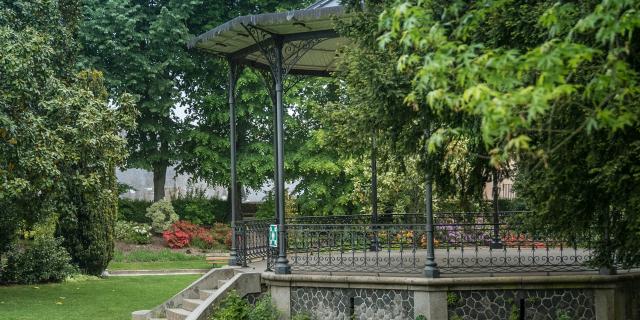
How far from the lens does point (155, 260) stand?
27969 millimetres

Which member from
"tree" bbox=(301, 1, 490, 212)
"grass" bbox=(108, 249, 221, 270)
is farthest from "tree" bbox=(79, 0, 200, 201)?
"tree" bbox=(301, 1, 490, 212)

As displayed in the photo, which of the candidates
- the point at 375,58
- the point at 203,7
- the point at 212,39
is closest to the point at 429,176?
the point at 375,58

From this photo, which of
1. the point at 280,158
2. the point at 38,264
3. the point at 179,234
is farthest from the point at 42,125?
the point at 179,234

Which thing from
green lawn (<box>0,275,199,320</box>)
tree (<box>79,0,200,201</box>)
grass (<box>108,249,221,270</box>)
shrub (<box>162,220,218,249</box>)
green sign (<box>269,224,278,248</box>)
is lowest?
green lawn (<box>0,275,199,320</box>)

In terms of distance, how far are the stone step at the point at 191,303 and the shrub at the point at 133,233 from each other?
51.1 feet

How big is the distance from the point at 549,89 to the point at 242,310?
8.56 m

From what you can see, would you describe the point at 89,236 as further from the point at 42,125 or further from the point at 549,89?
the point at 549,89

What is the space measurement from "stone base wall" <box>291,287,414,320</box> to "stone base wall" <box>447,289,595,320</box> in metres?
0.72

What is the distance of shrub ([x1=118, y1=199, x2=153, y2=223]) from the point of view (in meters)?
32.7

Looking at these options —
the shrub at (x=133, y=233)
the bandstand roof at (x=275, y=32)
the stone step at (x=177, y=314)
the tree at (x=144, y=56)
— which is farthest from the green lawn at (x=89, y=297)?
Answer: the tree at (x=144, y=56)

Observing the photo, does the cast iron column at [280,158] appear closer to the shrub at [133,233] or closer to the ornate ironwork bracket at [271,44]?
the ornate ironwork bracket at [271,44]

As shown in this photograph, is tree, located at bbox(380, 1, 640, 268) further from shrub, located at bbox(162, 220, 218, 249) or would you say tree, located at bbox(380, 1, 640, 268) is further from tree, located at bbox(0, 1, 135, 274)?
shrub, located at bbox(162, 220, 218, 249)

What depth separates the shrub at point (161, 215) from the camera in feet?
104

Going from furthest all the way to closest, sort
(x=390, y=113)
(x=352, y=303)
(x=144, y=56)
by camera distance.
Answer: (x=144, y=56), (x=352, y=303), (x=390, y=113)
